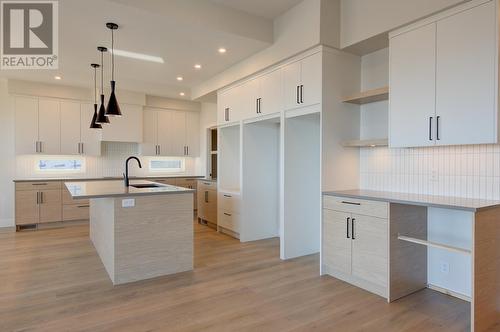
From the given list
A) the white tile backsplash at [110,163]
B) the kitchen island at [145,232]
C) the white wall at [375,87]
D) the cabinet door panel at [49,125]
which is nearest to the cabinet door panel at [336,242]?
the white wall at [375,87]

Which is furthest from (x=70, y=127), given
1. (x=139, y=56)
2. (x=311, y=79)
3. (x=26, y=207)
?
(x=311, y=79)

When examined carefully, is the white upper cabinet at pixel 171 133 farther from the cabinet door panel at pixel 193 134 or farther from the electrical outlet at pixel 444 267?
the electrical outlet at pixel 444 267

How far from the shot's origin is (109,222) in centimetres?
328

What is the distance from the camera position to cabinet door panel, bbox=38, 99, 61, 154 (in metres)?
5.84

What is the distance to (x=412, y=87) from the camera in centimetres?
287

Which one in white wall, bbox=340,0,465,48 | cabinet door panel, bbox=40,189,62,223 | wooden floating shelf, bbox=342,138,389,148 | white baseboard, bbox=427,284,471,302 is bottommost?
white baseboard, bbox=427,284,471,302

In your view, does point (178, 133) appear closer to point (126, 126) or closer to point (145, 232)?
point (126, 126)

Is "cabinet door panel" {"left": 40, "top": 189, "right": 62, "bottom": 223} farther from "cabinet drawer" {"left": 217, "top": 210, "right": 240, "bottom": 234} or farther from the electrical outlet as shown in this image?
the electrical outlet

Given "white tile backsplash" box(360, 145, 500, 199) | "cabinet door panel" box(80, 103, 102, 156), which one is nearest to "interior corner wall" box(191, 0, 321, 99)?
"white tile backsplash" box(360, 145, 500, 199)

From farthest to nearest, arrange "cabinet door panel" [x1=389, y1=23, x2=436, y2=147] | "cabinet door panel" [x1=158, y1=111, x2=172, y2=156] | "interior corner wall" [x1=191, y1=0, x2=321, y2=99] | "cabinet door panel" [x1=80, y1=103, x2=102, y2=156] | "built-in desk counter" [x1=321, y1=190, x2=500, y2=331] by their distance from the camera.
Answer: "cabinet door panel" [x1=158, y1=111, x2=172, y2=156], "cabinet door panel" [x1=80, y1=103, x2=102, y2=156], "interior corner wall" [x1=191, y1=0, x2=321, y2=99], "cabinet door panel" [x1=389, y1=23, x2=436, y2=147], "built-in desk counter" [x1=321, y1=190, x2=500, y2=331]

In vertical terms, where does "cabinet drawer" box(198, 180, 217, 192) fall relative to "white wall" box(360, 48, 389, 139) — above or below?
below

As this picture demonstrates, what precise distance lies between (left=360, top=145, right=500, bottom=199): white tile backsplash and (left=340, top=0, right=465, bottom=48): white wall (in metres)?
1.25

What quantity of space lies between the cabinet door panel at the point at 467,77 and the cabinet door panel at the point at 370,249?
0.95 meters

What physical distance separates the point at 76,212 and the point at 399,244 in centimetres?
566
